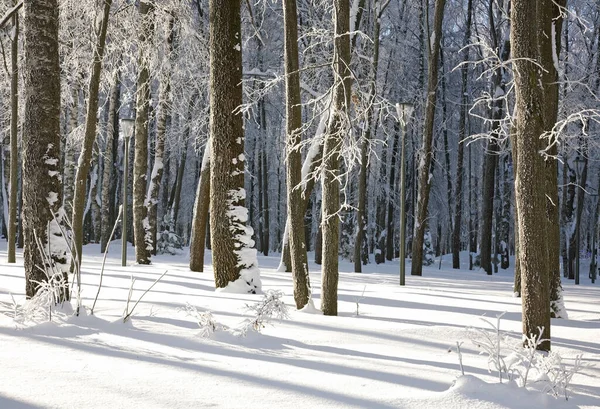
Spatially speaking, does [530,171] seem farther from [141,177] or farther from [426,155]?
[426,155]

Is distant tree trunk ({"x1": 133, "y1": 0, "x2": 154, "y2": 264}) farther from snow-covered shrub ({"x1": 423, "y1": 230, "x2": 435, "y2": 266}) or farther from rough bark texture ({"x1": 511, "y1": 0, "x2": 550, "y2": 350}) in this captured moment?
snow-covered shrub ({"x1": 423, "y1": 230, "x2": 435, "y2": 266})

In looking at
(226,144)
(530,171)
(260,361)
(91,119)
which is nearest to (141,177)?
(91,119)

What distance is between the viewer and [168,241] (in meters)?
21.8

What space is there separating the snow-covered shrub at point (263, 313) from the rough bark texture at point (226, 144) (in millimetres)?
2076

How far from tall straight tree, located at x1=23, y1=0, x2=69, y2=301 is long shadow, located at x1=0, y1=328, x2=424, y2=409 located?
114cm

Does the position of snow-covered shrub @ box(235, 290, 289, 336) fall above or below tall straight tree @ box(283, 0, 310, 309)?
below

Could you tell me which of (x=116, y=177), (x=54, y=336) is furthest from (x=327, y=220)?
(x=116, y=177)

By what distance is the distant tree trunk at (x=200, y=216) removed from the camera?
12.4 m

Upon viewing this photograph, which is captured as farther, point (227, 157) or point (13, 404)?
point (227, 157)

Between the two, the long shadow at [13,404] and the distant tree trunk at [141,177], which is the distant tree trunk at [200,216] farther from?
the long shadow at [13,404]

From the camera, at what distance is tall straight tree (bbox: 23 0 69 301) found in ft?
19.5

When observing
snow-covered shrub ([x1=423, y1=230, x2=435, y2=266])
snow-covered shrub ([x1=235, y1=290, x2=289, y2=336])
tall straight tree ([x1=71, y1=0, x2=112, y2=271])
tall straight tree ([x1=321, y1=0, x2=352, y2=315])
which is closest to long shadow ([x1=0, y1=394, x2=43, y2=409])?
snow-covered shrub ([x1=235, y1=290, x2=289, y2=336])

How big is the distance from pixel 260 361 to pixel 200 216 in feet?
27.1

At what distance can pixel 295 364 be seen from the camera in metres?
4.51
